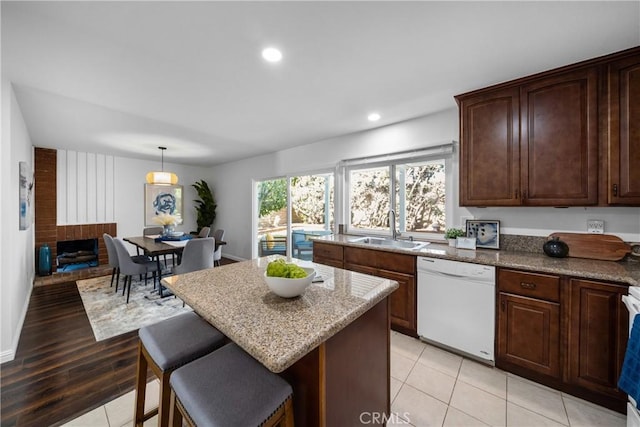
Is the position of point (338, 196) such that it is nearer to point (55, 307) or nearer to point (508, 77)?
point (508, 77)

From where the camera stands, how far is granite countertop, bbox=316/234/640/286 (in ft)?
5.16

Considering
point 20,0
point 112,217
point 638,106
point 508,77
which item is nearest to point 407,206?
point 508,77

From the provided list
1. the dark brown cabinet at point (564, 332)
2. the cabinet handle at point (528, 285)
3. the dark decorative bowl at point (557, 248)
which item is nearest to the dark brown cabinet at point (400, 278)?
the dark brown cabinet at point (564, 332)

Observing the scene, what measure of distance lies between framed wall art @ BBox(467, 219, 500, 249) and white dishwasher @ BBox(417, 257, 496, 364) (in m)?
0.61

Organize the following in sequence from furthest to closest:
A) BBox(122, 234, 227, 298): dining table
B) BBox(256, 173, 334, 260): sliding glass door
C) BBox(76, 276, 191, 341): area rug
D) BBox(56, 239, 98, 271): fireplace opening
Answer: BBox(56, 239, 98, 271): fireplace opening → BBox(256, 173, 334, 260): sliding glass door → BBox(122, 234, 227, 298): dining table → BBox(76, 276, 191, 341): area rug

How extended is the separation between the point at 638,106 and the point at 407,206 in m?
1.94

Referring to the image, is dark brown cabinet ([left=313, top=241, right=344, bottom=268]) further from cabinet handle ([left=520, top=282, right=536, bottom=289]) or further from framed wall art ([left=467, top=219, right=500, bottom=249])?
cabinet handle ([left=520, top=282, right=536, bottom=289])

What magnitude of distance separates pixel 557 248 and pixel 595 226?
1.11 feet

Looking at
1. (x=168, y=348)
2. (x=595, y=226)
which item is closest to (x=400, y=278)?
(x=595, y=226)

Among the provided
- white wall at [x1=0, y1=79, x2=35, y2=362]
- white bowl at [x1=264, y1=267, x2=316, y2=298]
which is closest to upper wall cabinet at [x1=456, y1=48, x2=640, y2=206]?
white bowl at [x1=264, y1=267, x2=316, y2=298]

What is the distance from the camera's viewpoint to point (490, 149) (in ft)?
7.39

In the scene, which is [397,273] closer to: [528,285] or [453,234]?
[453,234]

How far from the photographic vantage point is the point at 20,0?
1.32 meters

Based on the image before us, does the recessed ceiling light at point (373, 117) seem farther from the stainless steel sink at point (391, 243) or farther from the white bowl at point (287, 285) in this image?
the white bowl at point (287, 285)
